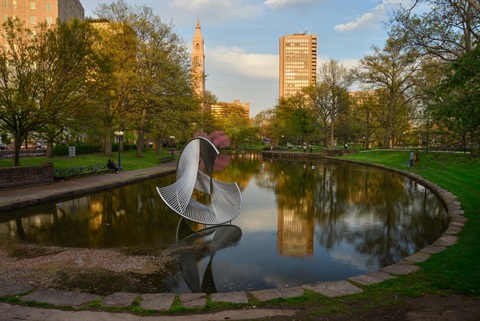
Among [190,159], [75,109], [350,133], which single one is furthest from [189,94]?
[350,133]

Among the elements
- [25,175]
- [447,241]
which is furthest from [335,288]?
[25,175]

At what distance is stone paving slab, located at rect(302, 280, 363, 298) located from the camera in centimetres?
640

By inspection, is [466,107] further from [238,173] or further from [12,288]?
[238,173]

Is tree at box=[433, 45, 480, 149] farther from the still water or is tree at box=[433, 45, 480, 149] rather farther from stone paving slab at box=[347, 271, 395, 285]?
the still water

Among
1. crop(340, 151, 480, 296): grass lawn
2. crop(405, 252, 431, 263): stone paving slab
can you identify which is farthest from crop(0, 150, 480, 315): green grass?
crop(405, 252, 431, 263): stone paving slab

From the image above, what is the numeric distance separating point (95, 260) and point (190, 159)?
5.90 metres

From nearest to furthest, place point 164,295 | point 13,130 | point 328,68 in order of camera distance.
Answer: point 164,295
point 13,130
point 328,68

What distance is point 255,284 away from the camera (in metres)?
7.58

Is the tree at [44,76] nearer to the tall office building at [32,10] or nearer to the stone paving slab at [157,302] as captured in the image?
the stone paving slab at [157,302]

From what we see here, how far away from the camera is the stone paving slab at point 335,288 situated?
6.40 metres

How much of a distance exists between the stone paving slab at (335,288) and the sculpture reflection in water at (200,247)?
7.06 ft

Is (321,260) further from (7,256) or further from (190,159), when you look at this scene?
(7,256)

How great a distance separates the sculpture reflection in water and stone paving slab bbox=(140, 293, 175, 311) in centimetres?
107

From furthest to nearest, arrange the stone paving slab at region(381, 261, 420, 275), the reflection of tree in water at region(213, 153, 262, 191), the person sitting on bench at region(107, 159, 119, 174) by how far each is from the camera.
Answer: the person sitting on bench at region(107, 159, 119, 174), the reflection of tree in water at region(213, 153, 262, 191), the stone paving slab at region(381, 261, 420, 275)
